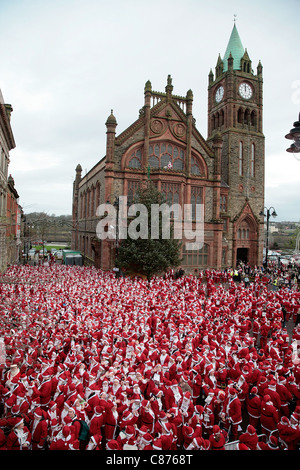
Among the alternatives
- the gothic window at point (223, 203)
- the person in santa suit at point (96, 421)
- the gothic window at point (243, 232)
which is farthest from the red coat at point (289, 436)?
the gothic window at point (243, 232)

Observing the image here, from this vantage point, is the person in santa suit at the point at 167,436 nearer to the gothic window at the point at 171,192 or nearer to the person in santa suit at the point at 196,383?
the person in santa suit at the point at 196,383

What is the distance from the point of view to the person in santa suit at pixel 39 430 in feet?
20.8

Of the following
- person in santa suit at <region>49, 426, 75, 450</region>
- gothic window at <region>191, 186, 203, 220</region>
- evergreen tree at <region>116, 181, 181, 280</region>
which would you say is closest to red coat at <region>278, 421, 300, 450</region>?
person in santa suit at <region>49, 426, 75, 450</region>

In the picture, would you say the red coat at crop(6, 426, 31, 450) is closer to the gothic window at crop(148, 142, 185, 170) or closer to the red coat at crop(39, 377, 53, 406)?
the red coat at crop(39, 377, 53, 406)

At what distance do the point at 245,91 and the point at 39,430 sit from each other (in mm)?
43974

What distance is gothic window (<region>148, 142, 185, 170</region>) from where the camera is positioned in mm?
33281

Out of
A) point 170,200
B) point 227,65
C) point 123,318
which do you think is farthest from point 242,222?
point 123,318

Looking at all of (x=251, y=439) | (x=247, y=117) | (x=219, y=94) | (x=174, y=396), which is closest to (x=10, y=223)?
(x=174, y=396)

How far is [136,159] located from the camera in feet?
107

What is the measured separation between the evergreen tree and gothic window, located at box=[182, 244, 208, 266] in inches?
229

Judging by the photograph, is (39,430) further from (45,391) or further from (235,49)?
(235,49)

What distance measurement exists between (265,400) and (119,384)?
341 cm

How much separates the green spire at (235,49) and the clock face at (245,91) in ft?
8.62
